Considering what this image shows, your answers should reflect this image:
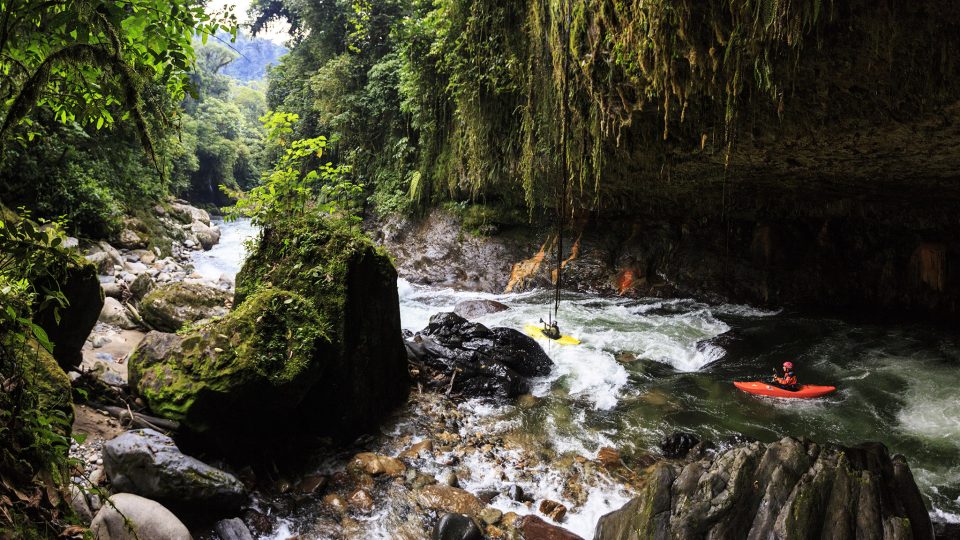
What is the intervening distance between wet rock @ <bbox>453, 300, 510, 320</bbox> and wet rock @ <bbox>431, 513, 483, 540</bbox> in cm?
579

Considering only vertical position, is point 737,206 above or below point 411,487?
above

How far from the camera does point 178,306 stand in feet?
20.0

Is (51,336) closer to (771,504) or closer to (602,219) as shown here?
(771,504)

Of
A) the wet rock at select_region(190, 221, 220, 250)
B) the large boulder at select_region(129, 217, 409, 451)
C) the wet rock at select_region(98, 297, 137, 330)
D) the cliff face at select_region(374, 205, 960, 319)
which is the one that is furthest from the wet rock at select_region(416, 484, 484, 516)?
the wet rock at select_region(190, 221, 220, 250)

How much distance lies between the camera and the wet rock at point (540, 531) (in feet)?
11.2

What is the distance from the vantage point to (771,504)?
2773mm

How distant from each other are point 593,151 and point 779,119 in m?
2.51

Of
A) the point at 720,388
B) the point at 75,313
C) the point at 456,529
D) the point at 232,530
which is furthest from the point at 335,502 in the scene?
the point at 720,388

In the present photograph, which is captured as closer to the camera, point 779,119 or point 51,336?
point 51,336

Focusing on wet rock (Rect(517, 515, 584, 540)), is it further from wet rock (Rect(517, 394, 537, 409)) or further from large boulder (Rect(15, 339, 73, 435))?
large boulder (Rect(15, 339, 73, 435))

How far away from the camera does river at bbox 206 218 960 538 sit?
460cm

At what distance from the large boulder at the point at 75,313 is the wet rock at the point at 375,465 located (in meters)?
2.51

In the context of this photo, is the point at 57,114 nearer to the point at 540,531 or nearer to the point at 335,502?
the point at 335,502

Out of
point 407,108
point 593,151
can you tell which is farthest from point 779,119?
point 407,108
